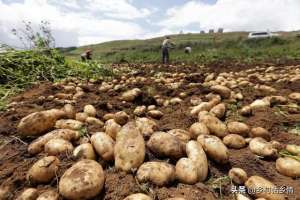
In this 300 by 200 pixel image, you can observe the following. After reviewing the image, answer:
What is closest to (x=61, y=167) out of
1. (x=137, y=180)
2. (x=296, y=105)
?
(x=137, y=180)

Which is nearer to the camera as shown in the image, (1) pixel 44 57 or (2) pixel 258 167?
(2) pixel 258 167

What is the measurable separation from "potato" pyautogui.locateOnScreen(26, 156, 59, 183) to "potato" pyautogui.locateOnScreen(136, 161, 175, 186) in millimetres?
575

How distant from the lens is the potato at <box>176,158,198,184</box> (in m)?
1.97

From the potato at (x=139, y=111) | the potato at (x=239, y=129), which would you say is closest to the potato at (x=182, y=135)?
the potato at (x=239, y=129)

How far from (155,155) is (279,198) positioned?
869mm

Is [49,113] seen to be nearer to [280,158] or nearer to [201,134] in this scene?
[201,134]

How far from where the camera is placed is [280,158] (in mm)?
2324

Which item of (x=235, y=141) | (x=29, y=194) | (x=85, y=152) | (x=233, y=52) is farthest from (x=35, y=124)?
(x=233, y=52)

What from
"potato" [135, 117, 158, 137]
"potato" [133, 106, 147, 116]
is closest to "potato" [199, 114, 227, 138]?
"potato" [135, 117, 158, 137]

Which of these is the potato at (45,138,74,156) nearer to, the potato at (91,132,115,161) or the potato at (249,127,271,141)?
the potato at (91,132,115,161)

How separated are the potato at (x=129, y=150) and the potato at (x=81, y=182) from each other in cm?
19

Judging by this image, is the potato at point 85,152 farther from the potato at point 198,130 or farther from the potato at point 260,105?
the potato at point 260,105

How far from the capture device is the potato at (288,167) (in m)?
2.21

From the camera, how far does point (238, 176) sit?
207 centimetres
